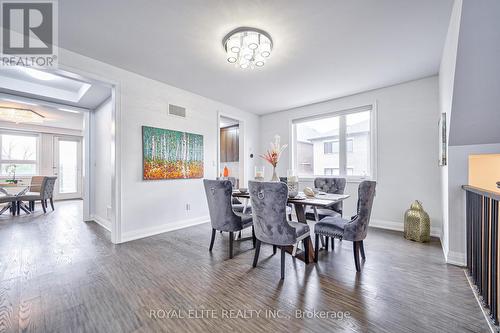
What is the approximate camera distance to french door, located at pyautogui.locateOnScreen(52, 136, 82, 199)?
24.1 feet

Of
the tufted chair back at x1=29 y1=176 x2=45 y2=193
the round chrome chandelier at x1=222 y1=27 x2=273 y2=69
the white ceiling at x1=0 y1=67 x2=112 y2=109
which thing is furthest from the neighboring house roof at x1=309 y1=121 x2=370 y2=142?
the tufted chair back at x1=29 y1=176 x2=45 y2=193

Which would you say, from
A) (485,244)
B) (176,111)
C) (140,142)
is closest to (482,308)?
(485,244)

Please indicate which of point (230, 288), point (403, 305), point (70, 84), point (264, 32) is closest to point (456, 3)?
point (264, 32)

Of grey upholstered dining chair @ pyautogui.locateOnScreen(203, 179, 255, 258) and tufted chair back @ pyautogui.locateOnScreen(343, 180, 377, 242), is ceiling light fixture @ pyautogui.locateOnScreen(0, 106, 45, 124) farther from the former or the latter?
tufted chair back @ pyautogui.locateOnScreen(343, 180, 377, 242)

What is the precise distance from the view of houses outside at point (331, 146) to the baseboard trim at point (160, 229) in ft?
9.07

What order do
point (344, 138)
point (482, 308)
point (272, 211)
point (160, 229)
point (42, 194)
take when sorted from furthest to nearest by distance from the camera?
point (42, 194) < point (344, 138) < point (160, 229) < point (272, 211) < point (482, 308)

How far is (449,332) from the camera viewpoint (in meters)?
1.37

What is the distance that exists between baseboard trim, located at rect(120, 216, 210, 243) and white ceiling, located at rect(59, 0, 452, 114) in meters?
2.55

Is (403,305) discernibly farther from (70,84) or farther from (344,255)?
(70,84)

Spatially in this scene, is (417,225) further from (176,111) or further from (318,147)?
(176,111)

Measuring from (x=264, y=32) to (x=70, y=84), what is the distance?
3.76m

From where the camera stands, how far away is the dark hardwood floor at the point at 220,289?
1.49m

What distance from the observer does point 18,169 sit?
6645 mm

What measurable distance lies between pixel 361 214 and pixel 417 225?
1676mm
